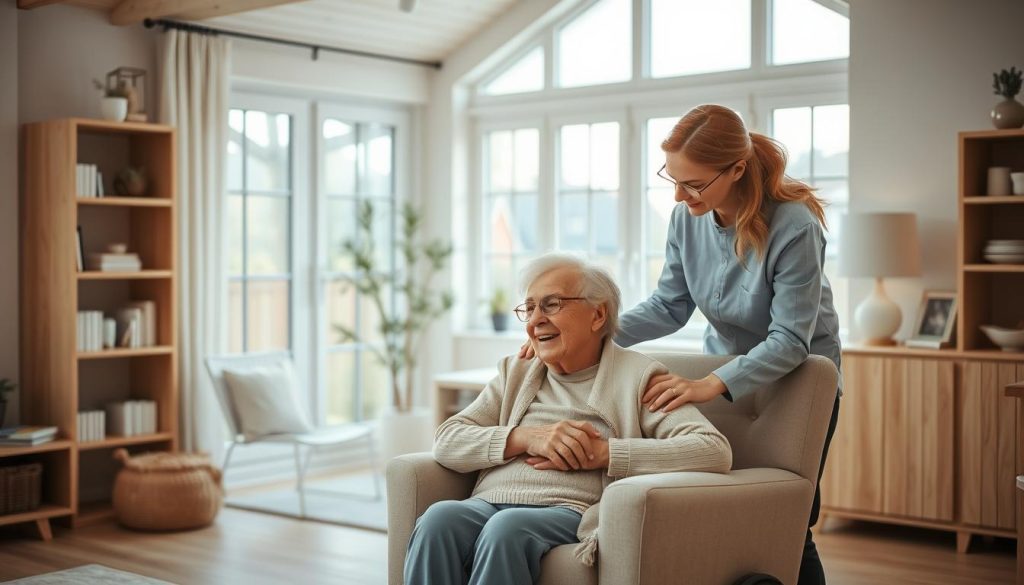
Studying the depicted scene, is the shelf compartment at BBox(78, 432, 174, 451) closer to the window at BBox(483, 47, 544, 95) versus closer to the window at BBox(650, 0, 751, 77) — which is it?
the window at BBox(483, 47, 544, 95)

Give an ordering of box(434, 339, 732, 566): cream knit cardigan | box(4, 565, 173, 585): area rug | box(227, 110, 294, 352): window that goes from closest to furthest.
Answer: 1. box(434, 339, 732, 566): cream knit cardigan
2. box(4, 565, 173, 585): area rug
3. box(227, 110, 294, 352): window

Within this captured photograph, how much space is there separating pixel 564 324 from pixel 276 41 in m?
3.74

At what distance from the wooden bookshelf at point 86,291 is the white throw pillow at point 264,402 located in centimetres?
33

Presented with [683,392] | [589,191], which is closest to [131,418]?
[589,191]

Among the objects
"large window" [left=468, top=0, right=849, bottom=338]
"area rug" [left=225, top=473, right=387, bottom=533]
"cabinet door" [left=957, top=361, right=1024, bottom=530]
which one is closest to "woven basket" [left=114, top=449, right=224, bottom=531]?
"area rug" [left=225, top=473, right=387, bottom=533]

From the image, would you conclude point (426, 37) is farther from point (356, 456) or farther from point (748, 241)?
point (748, 241)

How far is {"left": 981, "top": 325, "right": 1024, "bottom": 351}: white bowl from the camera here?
4.74 m

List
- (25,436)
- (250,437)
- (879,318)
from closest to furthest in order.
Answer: (25,436), (879,318), (250,437)

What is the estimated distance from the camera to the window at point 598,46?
6.33m

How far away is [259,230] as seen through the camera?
20.6 ft

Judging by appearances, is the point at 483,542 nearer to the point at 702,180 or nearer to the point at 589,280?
the point at 589,280

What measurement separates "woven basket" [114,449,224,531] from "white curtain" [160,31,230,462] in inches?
17.9

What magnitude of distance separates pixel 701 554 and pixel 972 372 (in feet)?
8.64

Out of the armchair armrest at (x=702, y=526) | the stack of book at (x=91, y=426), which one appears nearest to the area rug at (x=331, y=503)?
the stack of book at (x=91, y=426)
